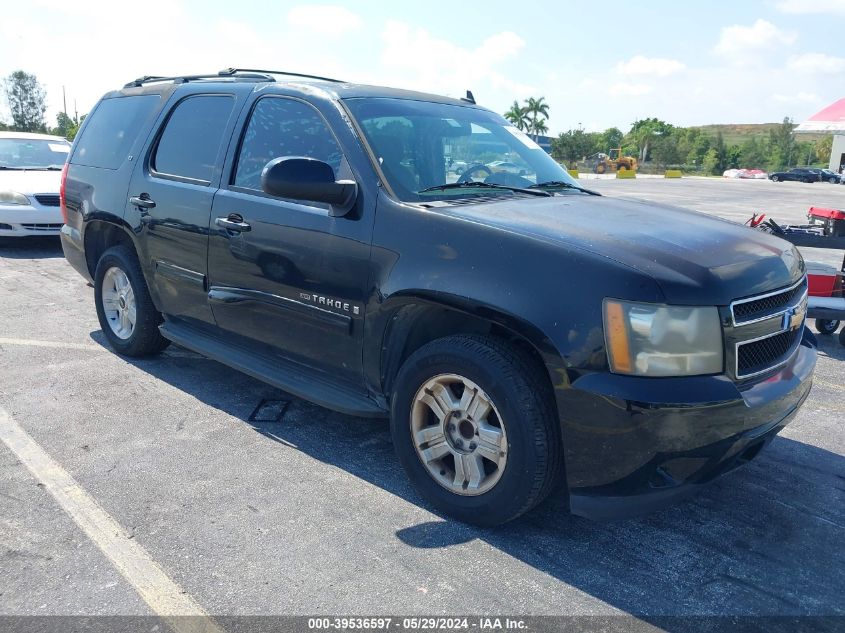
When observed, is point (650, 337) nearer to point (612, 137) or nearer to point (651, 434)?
point (651, 434)

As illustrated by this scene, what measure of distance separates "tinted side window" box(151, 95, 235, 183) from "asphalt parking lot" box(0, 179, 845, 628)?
4.79 ft

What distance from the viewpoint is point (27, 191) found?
9.65 m

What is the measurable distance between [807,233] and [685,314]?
437cm

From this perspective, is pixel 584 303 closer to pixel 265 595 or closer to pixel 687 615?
pixel 687 615

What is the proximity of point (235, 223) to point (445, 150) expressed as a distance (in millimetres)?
1210

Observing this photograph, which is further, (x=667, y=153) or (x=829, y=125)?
(x=667, y=153)

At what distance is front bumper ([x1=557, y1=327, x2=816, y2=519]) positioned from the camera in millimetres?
2551

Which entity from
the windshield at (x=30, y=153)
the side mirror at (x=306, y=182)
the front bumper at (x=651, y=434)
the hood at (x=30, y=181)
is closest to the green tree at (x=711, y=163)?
the windshield at (x=30, y=153)

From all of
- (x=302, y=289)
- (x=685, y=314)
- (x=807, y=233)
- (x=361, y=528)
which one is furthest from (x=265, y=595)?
(x=807, y=233)

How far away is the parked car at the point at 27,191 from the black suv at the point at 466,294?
19.2 ft

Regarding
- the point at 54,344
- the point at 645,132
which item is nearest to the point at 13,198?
the point at 54,344

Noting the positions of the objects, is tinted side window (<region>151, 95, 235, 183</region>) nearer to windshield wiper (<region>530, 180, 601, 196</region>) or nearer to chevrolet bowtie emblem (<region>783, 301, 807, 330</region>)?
windshield wiper (<region>530, 180, 601, 196</region>)

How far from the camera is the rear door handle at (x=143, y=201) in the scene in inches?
180

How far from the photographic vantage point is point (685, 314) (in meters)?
2.60
